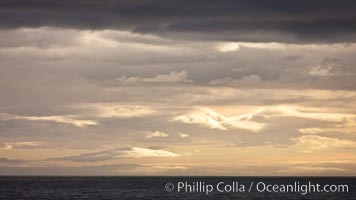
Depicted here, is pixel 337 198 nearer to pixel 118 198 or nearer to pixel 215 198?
pixel 215 198

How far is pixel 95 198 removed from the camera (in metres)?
134

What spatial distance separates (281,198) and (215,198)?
1204 cm

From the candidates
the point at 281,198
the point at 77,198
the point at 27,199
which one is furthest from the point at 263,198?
the point at 27,199

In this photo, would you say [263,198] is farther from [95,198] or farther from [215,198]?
[95,198]

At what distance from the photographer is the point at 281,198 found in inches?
5217

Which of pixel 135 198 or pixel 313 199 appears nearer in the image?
pixel 313 199

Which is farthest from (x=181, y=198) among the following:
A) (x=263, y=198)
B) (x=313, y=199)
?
(x=313, y=199)

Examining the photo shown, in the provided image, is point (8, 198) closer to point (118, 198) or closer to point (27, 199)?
point (27, 199)

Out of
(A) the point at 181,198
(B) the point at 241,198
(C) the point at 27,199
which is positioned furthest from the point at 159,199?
(C) the point at 27,199

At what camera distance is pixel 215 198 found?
13212 centimetres

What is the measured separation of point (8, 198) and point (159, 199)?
90.0 ft

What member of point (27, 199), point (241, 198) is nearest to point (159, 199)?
point (241, 198)

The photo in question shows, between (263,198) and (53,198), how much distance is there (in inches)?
1536

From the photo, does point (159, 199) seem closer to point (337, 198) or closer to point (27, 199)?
point (27, 199)
